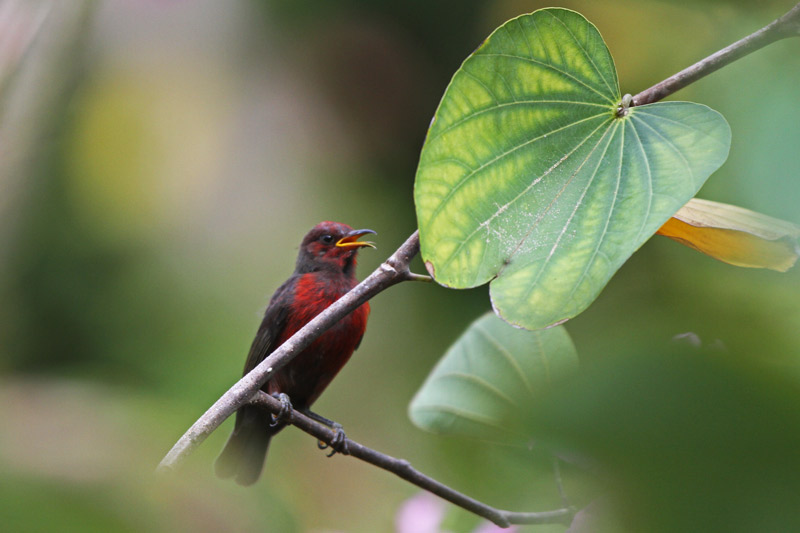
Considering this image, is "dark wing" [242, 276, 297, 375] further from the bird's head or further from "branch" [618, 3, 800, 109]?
"branch" [618, 3, 800, 109]

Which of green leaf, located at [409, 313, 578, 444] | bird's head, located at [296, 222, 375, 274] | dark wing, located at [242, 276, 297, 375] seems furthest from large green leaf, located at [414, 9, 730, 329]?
bird's head, located at [296, 222, 375, 274]

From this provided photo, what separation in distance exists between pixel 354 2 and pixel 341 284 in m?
1.94

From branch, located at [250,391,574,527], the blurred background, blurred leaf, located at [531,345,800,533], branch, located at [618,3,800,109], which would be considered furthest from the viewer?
the blurred background

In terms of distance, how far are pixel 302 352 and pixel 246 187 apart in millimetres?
1666

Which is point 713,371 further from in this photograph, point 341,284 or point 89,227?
point 89,227

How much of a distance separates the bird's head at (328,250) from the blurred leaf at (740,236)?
2011mm

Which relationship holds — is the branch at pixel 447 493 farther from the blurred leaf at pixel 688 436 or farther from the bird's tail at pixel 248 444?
the bird's tail at pixel 248 444

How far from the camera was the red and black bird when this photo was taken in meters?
2.82

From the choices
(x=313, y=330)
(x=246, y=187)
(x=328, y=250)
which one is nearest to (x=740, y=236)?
(x=313, y=330)

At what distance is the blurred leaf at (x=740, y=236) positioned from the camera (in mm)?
1076

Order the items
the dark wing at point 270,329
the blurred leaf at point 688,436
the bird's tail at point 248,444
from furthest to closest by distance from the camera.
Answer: the bird's tail at point 248,444
the dark wing at point 270,329
the blurred leaf at point 688,436

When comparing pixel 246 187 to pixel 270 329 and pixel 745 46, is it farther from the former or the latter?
pixel 745 46

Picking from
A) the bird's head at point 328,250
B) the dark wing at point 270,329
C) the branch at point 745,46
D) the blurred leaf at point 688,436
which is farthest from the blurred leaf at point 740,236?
the bird's head at point 328,250

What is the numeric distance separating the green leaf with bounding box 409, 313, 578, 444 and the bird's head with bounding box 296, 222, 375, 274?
1368 millimetres
